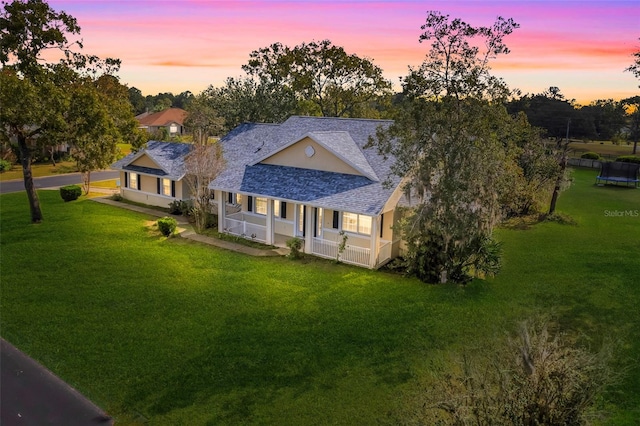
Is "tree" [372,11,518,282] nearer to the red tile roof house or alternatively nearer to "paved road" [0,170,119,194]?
the red tile roof house

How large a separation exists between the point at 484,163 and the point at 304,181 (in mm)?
10164

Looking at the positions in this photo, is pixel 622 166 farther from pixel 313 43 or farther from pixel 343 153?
pixel 343 153

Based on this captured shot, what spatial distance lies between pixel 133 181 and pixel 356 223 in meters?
21.3

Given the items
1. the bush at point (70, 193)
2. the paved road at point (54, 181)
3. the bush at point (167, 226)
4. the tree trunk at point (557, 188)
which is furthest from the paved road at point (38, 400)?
the tree trunk at point (557, 188)

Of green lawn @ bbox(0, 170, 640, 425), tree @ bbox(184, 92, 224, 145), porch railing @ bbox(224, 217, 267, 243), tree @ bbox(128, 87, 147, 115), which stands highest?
tree @ bbox(128, 87, 147, 115)

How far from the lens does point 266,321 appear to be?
53.3 feet

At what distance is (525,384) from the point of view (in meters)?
8.07

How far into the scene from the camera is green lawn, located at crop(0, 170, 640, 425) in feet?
39.7

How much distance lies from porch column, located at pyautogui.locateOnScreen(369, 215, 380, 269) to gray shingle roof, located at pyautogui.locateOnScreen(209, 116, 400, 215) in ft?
2.32

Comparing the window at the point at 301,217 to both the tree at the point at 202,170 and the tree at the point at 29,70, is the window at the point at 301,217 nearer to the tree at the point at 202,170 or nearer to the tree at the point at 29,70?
the tree at the point at 202,170

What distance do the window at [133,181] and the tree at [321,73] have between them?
17454mm

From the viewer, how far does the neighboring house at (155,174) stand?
3303 cm

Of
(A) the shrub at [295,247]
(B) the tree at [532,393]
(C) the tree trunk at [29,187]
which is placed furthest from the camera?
(C) the tree trunk at [29,187]

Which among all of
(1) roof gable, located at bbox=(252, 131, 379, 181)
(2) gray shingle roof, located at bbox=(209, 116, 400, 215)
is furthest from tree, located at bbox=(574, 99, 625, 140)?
(1) roof gable, located at bbox=(252, 131, 379, 181)
